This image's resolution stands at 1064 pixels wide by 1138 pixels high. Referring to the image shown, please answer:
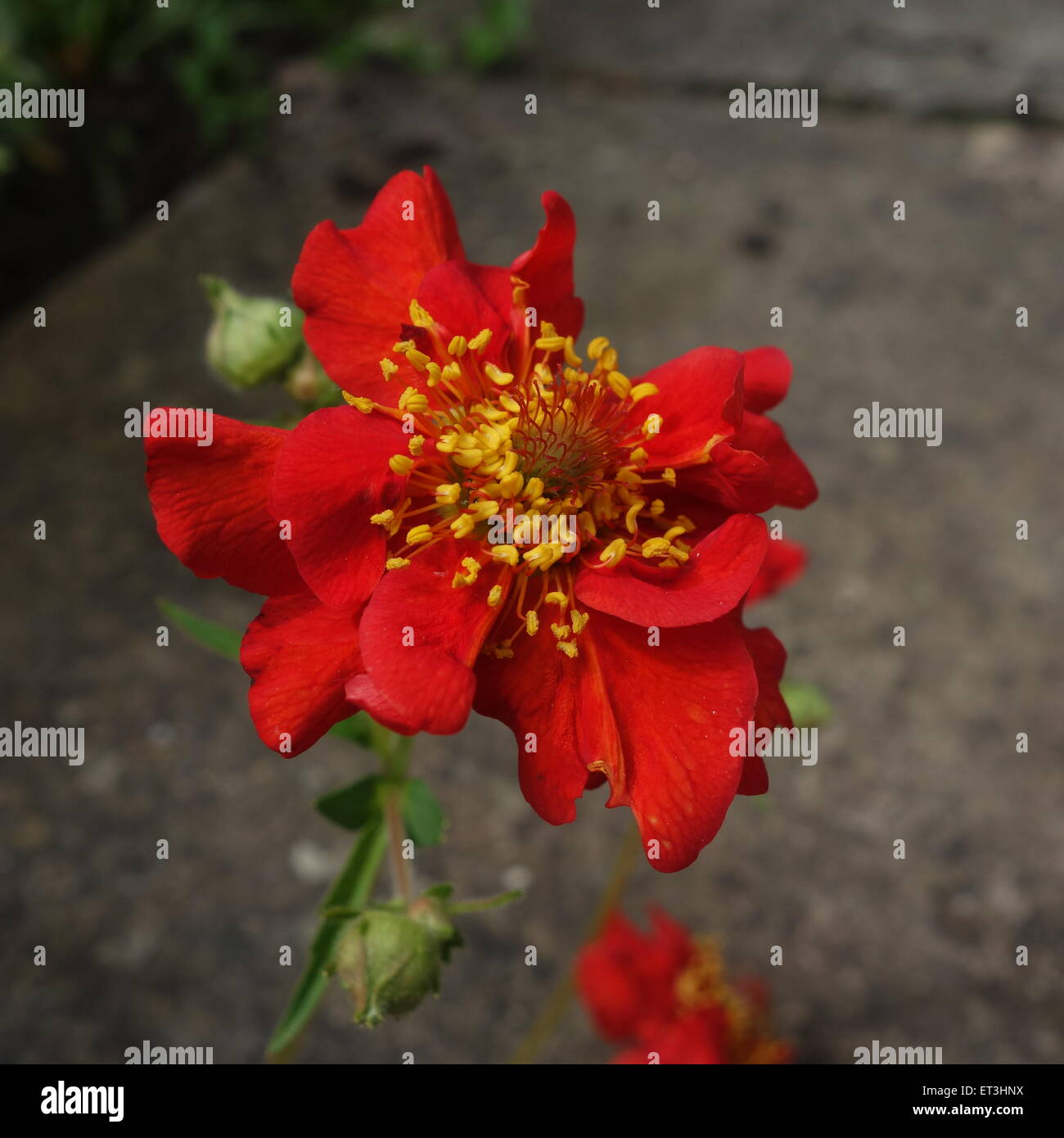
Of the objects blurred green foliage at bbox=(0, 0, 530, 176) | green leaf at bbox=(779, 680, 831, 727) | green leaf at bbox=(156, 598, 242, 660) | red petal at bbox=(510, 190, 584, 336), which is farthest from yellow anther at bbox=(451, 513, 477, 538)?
blurred green foliage at bbox=(0, 0, 530, 176)

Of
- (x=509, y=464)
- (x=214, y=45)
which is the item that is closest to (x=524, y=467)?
(x=509, y=464)

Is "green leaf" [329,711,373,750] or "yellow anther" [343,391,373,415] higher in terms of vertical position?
"yellow anther" [343,391,373,415]

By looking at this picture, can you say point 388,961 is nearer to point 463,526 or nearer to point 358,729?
point 358,729

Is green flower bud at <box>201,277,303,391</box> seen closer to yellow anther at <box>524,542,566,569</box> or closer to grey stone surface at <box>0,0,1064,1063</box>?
yellow anther at <box>524,542,566,569</box>

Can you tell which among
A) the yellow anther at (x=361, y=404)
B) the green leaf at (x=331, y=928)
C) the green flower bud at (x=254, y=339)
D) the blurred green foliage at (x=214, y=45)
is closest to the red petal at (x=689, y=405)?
the yellow anther at (x=361, y=404)

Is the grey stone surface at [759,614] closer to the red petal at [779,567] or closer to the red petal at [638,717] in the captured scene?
the red petal at [779,567]

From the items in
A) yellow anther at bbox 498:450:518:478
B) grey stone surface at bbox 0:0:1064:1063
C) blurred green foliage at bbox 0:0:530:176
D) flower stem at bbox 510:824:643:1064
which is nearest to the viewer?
Answer: yellow anther at bbox 498:450:518:478

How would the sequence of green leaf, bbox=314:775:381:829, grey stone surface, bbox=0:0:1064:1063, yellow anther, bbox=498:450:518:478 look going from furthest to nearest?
grey stone surface, bbox=0:0:1064:1063, green leaf, bbox=314:775:381:829, yellow anther, bbox=498:450:518:478

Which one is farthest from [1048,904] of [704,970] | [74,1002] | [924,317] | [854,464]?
[74,1002]
